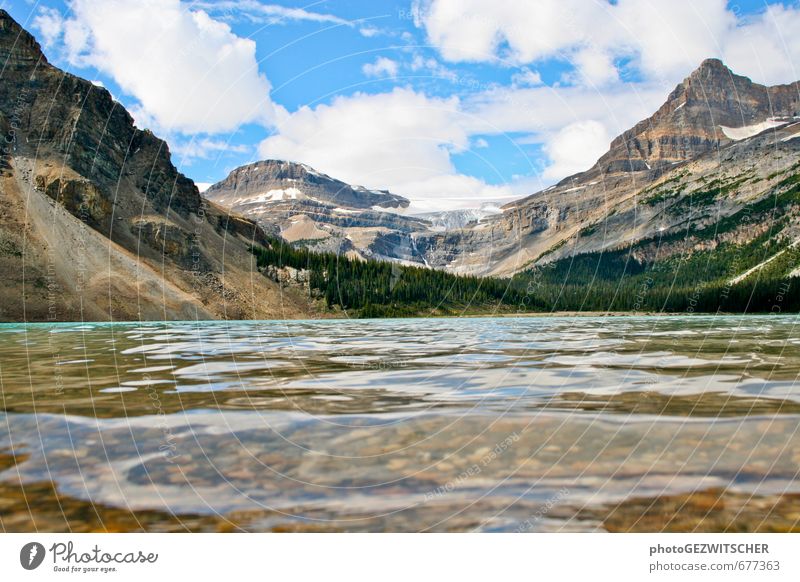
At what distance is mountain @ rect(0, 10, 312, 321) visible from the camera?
87062mm

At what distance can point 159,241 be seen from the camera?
12081 cm

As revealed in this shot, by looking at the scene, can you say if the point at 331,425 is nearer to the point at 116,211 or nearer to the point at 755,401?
the point at 755,401

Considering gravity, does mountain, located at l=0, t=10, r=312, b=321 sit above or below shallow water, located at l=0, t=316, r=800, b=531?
above

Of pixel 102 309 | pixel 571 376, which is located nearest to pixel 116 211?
pixel 102 309
